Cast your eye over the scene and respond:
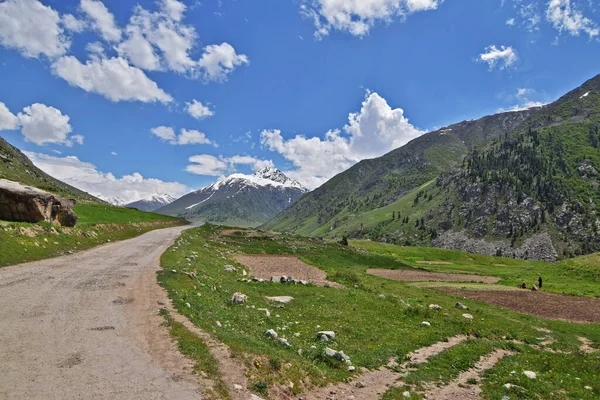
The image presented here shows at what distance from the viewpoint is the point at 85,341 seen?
13.0 metres

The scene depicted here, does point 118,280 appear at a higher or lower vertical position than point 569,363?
higher

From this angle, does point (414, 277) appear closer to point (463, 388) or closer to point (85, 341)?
point (463, 388)

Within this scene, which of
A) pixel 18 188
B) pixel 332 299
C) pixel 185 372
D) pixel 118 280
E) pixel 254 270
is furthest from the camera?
pixel 254 270

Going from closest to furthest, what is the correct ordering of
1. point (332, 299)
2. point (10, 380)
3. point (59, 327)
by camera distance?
point (10, 380), point (59, 327), point (332, 299)

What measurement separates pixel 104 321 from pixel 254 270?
101ft

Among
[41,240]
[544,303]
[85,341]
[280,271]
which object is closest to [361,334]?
[85,341]

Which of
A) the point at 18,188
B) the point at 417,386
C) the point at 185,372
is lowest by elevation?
the point at 417,386

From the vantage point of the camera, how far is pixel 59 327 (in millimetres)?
14266

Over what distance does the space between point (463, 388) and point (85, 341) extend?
54.8 ft

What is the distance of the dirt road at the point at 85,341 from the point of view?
973 cm

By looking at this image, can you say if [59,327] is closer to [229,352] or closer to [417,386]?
[229,352]

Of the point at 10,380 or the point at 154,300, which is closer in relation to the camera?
the point at 10,380

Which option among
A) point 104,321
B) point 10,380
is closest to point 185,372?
point 10,380

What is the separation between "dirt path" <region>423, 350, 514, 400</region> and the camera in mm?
14205
